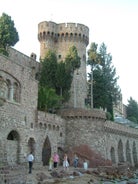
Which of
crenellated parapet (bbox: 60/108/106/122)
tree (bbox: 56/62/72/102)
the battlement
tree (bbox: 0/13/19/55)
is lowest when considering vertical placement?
crenellated parapet (bbox: 60/108/106/122)

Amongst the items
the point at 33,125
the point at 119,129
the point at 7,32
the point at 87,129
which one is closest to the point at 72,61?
the point at 7,32

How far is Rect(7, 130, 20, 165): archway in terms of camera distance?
28.5m

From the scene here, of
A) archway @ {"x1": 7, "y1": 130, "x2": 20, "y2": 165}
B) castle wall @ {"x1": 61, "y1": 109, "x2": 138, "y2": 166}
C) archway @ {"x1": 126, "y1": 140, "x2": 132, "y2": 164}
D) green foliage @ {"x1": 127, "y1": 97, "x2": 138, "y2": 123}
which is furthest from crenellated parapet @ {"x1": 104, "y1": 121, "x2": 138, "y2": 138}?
green foliage @ {"x1": 127, "y1": 97, "x2": 138, "y2": 123}

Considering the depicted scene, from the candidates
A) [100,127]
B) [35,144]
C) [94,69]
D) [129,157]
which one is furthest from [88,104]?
[35,144]

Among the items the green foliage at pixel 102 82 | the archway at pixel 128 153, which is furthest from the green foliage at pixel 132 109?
the archway at pixel 128 153

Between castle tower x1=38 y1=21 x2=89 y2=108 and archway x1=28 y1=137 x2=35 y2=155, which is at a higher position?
castle tower x1=38 y1=21 x2=89 y2=108

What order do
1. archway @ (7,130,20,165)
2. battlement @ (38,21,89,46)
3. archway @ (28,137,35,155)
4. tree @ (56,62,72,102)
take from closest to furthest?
1. archway @ (7,130,20,165)
2. archway @ (28,137,35,155)
3. tree @ (56,62,72,102)
4. battlement @ (38,21,89,46)

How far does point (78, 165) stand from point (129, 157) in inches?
702

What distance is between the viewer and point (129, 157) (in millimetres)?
50594

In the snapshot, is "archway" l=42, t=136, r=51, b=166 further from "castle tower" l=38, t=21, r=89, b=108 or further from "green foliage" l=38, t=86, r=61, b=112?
"castle tower" l=38, t=21, r=89, b=108

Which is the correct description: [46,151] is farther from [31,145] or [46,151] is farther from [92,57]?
[92,57]

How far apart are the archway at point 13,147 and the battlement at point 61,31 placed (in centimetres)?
2401

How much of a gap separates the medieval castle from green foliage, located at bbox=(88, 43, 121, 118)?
2031 millimetres

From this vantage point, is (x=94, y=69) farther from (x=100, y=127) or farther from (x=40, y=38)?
(x=100, y=127)
